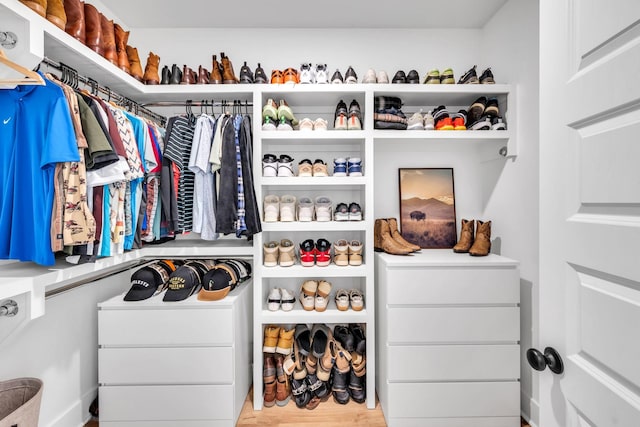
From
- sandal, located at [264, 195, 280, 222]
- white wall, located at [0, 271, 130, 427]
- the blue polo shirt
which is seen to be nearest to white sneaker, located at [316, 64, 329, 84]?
sandal, located at [264, 195, 280, 222]

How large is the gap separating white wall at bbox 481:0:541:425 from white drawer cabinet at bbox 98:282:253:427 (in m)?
1.70

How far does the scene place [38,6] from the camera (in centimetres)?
113

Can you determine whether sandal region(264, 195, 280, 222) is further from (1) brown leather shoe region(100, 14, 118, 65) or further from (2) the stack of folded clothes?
(1) brown leather shoe region(100, 14, 118, 65)

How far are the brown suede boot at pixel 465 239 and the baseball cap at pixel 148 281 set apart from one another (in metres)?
1.85

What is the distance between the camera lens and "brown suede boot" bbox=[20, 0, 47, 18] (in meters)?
1.11

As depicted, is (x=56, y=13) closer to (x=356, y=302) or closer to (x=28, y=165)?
(x=28, y=165)

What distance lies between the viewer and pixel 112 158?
50.2 inches

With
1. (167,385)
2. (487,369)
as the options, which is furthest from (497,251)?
(167,385)

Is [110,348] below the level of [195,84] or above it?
below

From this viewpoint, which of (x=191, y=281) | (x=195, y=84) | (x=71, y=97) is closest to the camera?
(x=71, y=97)

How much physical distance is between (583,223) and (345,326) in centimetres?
167

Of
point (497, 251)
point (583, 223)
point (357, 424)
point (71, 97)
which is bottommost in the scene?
point (357, 424)

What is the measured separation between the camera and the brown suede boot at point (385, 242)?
1.84 metres

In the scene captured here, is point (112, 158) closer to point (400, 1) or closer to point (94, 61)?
point (94, 61)
